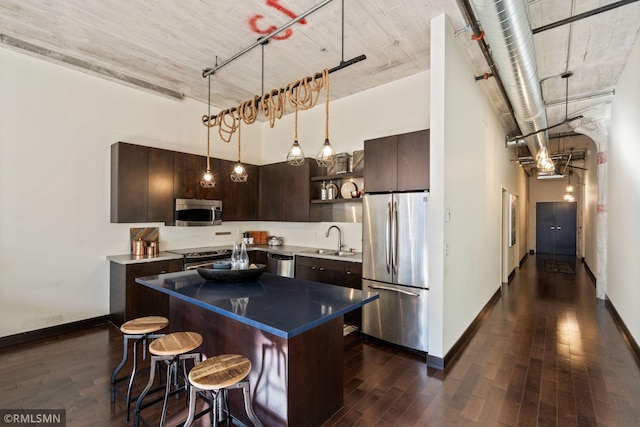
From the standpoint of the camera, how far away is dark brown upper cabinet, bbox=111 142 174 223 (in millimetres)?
4066

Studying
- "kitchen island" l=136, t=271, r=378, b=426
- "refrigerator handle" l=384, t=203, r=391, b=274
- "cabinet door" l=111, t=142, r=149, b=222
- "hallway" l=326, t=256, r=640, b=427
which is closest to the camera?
"kitchen island" l=136, t=271, r=378, b=426

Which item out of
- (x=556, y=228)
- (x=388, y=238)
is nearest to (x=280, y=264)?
(x=388, y=238)

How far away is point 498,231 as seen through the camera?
591 cm

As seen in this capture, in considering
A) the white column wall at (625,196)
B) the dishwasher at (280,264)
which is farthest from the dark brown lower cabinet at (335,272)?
the white column wall at (625,196)

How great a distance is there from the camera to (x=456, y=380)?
2.75 metres

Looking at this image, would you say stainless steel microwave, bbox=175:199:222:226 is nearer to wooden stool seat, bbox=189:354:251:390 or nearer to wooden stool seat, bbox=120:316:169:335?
wooden stool seat, bbox=120:316:169:335

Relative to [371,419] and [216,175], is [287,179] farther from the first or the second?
[371,419]

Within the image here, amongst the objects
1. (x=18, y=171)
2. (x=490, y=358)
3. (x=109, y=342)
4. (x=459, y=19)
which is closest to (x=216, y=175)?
(x=18, y=171)

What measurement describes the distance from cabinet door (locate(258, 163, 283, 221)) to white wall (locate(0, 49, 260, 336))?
201 cm

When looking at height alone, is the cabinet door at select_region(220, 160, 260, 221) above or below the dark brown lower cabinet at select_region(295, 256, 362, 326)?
above

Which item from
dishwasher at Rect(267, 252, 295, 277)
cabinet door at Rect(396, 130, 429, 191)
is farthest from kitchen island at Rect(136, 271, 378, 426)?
dishwasher at Rect(267, 252, 295, 277)

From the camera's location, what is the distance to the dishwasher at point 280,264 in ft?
15.5

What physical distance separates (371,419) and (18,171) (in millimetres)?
4601

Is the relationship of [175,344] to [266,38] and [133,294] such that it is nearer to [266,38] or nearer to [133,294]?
[133,294]
